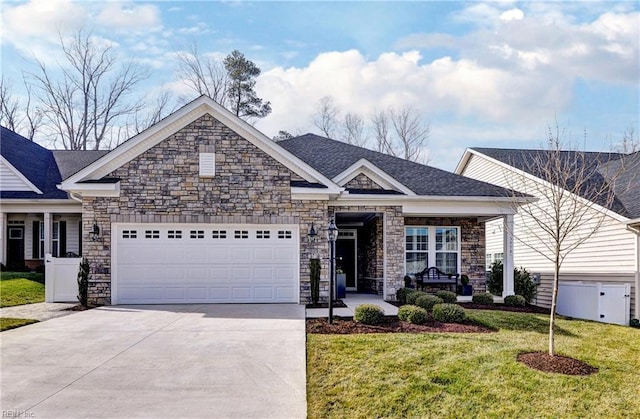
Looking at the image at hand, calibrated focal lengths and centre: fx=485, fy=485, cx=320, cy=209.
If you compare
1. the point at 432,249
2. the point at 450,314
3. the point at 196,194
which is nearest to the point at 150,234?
the point at 196,194

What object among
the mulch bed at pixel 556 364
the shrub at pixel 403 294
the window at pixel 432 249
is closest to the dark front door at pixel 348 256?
the window at pixel 432 249

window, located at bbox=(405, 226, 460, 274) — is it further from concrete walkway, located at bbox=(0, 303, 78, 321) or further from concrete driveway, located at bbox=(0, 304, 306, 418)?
concrete walkway, located at bbox=(0, 303, 78, 321)

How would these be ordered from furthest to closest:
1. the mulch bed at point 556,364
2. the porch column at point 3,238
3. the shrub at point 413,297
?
1. the porch column at point 3,238
2. the shrub at point 413,297
3. the mulch bed at point 556,364

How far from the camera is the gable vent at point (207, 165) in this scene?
1275 cm

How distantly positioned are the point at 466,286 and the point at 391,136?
2128 cm

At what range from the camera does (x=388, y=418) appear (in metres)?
5.46

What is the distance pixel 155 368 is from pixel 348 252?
11514 millimetres

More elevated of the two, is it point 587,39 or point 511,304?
point 587,39

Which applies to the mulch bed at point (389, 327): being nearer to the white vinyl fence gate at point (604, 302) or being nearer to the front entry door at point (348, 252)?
the white vinyl fence gate at point (604, 302)

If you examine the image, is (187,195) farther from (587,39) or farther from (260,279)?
(587,39)

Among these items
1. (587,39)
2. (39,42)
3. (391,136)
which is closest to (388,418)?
(587,39)

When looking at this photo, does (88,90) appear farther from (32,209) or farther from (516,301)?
(516,301)

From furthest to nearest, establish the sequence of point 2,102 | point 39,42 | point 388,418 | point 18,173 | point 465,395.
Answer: point 2,102 < point 39,42 < point 18,173 < point 465,395 < point 388,418

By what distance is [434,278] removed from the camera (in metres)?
15.4
